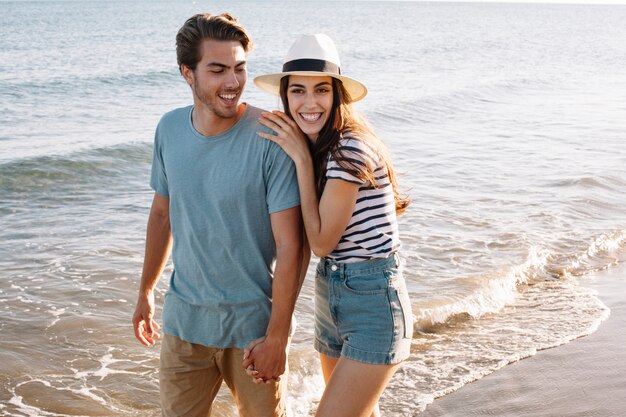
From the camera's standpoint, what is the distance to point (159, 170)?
3.59m

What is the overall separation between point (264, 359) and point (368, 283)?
21.1 inches

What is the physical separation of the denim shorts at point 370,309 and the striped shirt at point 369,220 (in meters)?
0.04

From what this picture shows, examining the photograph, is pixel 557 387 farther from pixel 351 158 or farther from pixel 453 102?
pixel 453 102

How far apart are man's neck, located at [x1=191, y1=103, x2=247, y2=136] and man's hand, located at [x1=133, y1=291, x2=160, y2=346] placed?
2.97ft

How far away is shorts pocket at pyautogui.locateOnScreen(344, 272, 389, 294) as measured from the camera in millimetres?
3303

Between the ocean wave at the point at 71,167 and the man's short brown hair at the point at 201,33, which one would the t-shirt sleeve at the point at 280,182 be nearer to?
the man's short brown hair at the point at 201,33

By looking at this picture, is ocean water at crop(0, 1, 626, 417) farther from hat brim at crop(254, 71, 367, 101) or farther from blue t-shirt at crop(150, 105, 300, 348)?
hat brim at crop(254, 71, 367, 101)

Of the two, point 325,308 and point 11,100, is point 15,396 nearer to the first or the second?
point 325,308

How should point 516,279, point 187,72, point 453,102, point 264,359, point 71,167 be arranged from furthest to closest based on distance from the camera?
point 453,102 → point 71,167 → point 516,279 → point 187,72 → point 264,359

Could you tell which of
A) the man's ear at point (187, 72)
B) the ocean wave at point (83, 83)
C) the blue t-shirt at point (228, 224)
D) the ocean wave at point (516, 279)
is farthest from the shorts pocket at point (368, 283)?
the ocean wave at point (83, 83)

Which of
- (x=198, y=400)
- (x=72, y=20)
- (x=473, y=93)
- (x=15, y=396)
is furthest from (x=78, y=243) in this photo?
(x=72, y=20)

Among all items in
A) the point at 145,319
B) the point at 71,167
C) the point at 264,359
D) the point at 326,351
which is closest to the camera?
the point at 264,359

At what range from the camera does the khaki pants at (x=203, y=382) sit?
332 cm

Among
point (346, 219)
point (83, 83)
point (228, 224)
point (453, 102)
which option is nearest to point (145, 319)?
point (228, 224)
